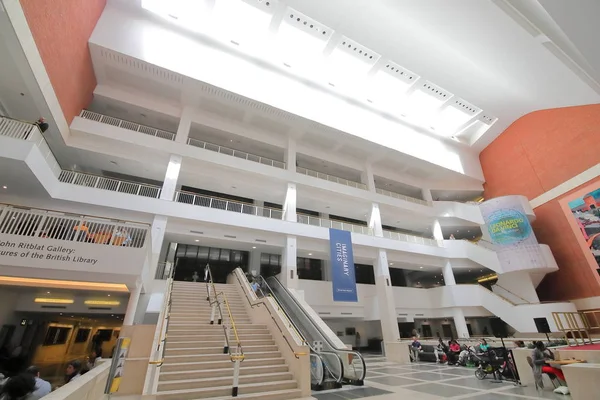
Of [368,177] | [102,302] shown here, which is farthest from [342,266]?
[102,302]

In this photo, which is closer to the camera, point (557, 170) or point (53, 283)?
point (53, 283)

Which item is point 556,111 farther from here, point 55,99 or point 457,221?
point 55,99

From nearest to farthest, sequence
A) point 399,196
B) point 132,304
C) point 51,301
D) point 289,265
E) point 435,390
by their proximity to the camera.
A: point 435,390
point 132,304
point 51,301
point 289,265
point 399,196

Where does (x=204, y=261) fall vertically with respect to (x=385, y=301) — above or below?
above

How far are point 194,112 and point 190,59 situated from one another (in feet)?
9.46

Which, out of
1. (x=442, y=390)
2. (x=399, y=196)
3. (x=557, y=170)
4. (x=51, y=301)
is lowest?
(x=442, y=390)

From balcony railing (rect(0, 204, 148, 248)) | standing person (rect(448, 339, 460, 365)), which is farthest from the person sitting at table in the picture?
balcony railing (rect(0, 204, 148, 248))

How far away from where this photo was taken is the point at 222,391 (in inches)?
208

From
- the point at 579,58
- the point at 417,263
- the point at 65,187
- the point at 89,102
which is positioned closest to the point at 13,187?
the point at 65,187

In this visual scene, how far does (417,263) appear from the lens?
18781mm

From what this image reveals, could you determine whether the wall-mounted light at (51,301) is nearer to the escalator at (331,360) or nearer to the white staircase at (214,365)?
the white staircase at (214,365)

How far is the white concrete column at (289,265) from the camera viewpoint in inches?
539

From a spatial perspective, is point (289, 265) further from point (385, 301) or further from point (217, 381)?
point (217, 381)

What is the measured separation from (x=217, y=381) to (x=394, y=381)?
15.7 feet
